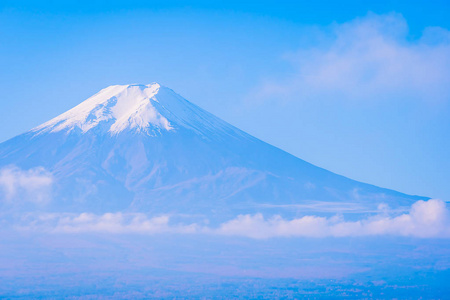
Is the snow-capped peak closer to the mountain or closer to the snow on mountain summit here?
the snow on mountain summit

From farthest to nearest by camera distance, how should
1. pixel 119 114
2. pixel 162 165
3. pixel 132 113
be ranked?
pixel 119 114, pixel 132 113, pixel 162 165

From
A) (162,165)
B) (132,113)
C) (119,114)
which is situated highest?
(119,114)

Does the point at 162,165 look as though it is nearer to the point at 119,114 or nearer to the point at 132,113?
the point at 132,113

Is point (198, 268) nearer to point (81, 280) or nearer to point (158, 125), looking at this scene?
point (81, 280)

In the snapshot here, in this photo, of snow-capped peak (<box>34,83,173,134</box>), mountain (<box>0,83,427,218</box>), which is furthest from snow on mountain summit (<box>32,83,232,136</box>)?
mountain (<box>0,83,427,218</box>)

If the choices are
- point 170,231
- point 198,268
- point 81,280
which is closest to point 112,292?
point 81,280

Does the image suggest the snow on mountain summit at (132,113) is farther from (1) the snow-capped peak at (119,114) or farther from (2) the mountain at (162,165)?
(2) the mountain at (162,165)

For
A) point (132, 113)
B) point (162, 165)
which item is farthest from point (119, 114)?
point (162, 165)
